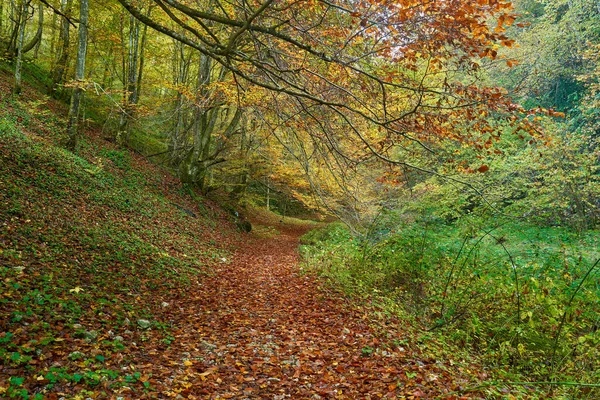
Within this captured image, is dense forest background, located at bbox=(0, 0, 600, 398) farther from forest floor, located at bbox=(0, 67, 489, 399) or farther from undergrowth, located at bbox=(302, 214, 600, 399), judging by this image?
forest floor, located at bbox=(0, 67, 489, 399)

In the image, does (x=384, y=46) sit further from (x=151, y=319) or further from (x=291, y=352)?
(x=151, y=319)

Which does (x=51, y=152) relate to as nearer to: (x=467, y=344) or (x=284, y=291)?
(x=284, y=291)

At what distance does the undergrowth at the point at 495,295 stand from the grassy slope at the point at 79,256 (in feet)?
10.7

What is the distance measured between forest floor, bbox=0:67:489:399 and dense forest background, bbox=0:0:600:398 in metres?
0.97

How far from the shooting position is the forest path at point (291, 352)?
345cm

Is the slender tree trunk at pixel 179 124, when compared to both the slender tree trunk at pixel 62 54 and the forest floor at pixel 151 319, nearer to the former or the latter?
the slender tree trunk at pixel 62 54

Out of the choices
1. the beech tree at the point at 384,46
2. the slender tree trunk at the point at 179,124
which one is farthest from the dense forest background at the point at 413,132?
the slender tree trunk at the point at 179,124

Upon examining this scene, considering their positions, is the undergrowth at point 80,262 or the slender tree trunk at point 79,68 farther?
the slender tree trunk at point 79,68

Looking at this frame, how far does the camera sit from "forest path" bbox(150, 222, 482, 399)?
136 inches

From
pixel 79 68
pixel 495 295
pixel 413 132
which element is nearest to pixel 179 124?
pixel 79 68

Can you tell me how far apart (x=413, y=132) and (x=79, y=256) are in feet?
17.5

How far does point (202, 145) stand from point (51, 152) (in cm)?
633

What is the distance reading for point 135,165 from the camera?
12867 mm

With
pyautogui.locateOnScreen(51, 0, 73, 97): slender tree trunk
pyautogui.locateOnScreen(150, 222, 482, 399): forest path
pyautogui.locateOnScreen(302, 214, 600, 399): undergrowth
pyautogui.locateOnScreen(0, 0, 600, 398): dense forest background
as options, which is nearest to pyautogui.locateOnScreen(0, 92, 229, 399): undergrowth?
pyautogui.locateOnScreen(150, 222, 482, 399): forest path
